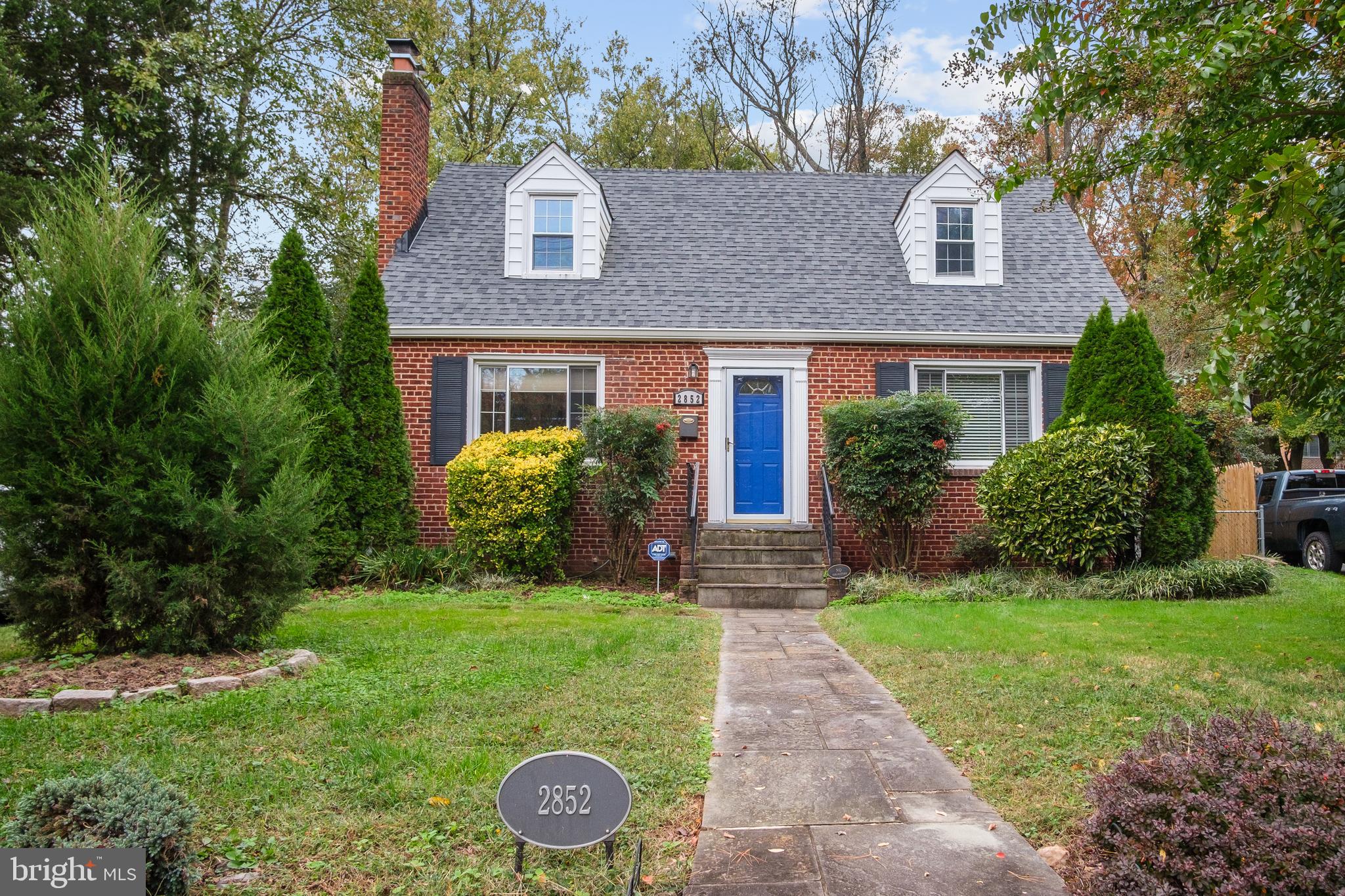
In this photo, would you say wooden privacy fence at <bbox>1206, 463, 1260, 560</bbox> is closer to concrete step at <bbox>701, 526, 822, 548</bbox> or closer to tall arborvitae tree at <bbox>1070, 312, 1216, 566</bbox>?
tall arborvitae tree at <bbox>1070, 312, 1216, 566</bbox>

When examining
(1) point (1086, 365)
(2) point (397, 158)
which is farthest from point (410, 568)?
(1) point (1086, 365)

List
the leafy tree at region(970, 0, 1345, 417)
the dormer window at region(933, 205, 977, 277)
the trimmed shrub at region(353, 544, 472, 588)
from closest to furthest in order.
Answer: the leafy tree at region(970, 0, 1345, 417) < the trimmed shrub at region(353, 544, 472, 588) < the dormer window at region(933, 205, 977, 277)

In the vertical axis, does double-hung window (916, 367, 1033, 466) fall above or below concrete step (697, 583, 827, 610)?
above

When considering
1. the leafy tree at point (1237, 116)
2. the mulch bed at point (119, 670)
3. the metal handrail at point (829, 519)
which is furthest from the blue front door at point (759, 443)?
the mulch bed at point (119, 670)

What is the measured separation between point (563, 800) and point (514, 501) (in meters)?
7.92

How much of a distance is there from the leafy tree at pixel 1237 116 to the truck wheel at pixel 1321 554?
8780 mm

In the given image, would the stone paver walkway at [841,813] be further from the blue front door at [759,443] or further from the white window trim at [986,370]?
the white window trim at [986,370]

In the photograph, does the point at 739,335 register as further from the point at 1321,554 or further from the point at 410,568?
the point at 1321,554

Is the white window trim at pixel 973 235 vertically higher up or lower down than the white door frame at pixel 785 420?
higher up

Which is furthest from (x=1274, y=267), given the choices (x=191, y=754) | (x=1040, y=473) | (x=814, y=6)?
(x=814, y=6)

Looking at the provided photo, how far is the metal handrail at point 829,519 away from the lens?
36.0 feet

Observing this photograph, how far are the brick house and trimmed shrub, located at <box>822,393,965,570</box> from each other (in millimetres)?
896

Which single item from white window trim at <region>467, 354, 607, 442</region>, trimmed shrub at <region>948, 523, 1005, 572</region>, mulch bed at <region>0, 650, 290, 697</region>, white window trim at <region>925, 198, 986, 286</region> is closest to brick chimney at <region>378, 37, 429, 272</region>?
white window trim at <region>467, 354, 607, 442</region>

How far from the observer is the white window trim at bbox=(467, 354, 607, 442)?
11.8 m
